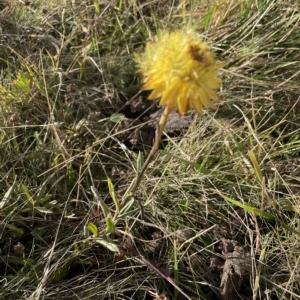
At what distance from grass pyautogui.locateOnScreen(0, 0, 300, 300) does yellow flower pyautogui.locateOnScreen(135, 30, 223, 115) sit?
16.4 inches

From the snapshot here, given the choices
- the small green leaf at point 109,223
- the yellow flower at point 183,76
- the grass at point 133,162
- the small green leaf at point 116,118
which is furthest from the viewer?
the small green leaf at point 116,118

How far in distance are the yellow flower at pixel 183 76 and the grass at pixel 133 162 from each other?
0.42 meters

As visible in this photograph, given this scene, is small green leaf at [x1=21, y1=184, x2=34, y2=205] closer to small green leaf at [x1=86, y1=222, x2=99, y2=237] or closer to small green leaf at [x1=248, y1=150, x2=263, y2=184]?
small green leaf at [x1=86, y1=222, x2=99, y2=237]

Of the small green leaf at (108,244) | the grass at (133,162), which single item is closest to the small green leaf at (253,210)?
the grass at (133,162)

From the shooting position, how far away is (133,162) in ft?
4.95

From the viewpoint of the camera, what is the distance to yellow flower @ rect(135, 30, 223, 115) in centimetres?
81

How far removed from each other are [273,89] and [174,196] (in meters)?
0.49

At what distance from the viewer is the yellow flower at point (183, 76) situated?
0.81m

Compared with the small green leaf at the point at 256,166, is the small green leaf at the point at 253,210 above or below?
below

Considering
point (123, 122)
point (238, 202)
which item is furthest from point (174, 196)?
point (123, 122)

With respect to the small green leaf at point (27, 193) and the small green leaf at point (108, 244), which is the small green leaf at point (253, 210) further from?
the small green leaf at point (27, 193)

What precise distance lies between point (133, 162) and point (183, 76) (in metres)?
0.72

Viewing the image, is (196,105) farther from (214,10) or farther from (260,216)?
(214,10)

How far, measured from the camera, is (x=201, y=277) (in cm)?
129
